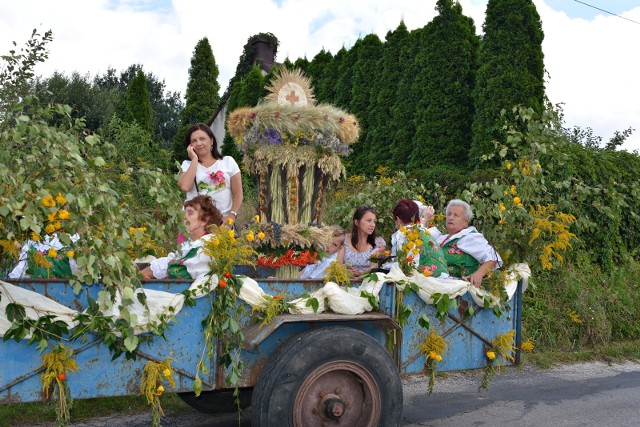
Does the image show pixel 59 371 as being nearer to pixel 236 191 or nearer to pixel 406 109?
pixel 236 191

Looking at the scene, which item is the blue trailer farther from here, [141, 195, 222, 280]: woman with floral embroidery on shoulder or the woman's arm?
the woman's arm

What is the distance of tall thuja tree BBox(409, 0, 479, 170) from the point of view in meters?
11.8

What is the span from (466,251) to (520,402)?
5.11 feet

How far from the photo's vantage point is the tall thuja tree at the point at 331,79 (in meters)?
16.3

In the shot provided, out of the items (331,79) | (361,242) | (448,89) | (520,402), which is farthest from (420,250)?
(331,79)

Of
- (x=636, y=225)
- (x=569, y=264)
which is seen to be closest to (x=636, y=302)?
(x=569, y=264)

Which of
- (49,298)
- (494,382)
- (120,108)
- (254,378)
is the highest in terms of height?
(120,108)

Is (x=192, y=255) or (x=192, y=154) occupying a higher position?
(x=192, y=154)

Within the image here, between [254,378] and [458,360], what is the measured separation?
131 centimetres

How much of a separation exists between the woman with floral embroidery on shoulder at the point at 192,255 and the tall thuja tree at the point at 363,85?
10406 millimetres

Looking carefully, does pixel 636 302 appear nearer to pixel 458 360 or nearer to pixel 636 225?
pixel 636 225

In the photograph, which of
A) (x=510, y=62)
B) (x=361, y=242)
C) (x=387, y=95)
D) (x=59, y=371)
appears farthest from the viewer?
(x=387, y=95)

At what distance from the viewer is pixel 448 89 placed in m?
11.9

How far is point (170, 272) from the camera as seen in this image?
152 inches
